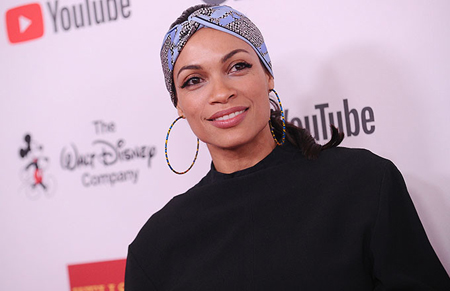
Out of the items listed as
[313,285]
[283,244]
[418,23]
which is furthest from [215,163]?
[418,23]

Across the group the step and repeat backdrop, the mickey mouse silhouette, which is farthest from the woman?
the mickey mouse silhouette

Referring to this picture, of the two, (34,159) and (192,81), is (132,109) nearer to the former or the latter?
(34,159)

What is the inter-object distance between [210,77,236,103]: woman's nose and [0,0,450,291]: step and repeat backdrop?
427mm

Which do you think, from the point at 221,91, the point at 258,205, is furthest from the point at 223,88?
the point at 258,205

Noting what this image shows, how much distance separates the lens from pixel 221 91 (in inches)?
41.2

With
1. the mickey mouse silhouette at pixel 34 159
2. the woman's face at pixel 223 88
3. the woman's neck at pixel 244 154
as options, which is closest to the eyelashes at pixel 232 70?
the woman's face at pixel 223 88

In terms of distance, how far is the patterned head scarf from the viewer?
109 cm

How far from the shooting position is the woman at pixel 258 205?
97cm

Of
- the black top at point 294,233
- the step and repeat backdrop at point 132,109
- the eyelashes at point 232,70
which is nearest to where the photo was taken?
the black top at point 294,233

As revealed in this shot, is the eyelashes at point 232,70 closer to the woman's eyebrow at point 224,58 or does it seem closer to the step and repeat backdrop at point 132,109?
the woman's eyebrow at point 224,58

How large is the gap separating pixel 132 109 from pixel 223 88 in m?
0.65

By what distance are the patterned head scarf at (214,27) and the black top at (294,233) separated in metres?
0.26

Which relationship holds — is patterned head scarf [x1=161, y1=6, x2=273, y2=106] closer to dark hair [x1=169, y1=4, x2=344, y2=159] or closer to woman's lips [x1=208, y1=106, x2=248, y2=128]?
dark hair [x1=169, y1=4, x2=344, y2=159]

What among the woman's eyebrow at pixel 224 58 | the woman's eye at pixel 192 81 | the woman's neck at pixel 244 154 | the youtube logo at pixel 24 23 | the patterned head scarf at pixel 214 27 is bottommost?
the woman's neck at pixel 244 154
